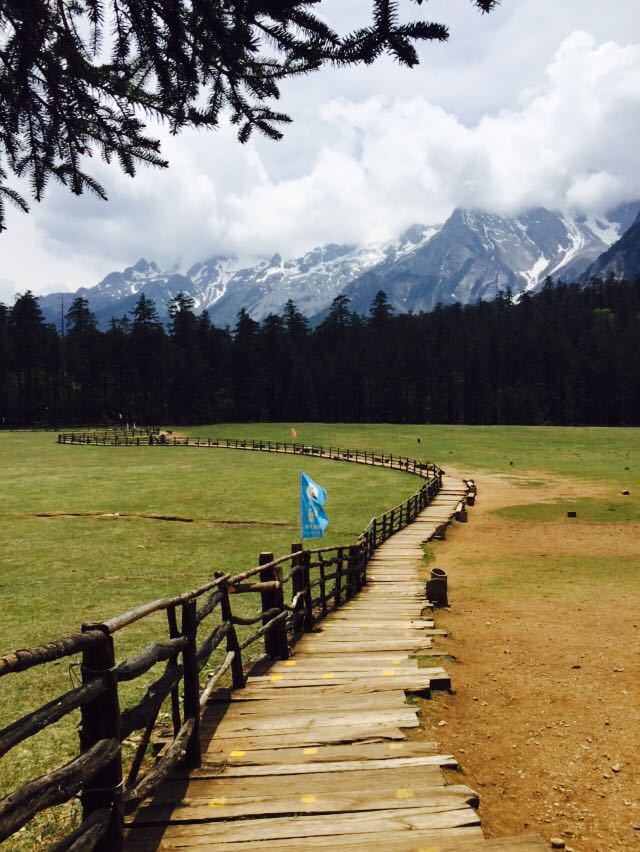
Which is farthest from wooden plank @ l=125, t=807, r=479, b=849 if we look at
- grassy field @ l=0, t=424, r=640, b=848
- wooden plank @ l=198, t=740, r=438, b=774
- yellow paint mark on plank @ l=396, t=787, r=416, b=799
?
grassy field @ l=0, t=424, r=640, b=848

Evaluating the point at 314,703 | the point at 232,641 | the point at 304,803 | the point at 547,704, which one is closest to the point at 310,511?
the point at 232,641

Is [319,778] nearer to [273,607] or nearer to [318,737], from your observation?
[318,737]

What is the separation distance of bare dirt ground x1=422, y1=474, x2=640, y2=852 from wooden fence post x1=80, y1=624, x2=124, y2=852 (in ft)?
10.6

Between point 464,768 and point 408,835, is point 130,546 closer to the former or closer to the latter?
point 464,768

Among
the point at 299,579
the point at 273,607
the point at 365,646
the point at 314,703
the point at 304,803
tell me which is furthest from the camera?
the point at 299,579

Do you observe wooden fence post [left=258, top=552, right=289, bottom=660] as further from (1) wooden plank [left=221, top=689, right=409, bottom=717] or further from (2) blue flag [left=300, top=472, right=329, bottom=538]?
(2) blue flag [left=300, top=472, right=329, bottom=538]

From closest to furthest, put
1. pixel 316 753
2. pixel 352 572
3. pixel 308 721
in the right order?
pixel 316 753 < pixel 308 721 < pixel 352 572

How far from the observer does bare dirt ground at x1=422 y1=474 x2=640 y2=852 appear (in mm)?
5188

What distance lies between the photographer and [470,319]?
12694 cm

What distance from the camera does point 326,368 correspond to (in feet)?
377

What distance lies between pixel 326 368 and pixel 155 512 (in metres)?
88.5

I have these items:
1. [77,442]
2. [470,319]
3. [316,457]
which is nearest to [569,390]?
[470,319]

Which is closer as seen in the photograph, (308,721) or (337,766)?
(337,766)

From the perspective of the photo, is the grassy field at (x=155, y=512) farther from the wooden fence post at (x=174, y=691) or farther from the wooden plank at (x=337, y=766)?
the wooden plank at (x=337, y=766)
